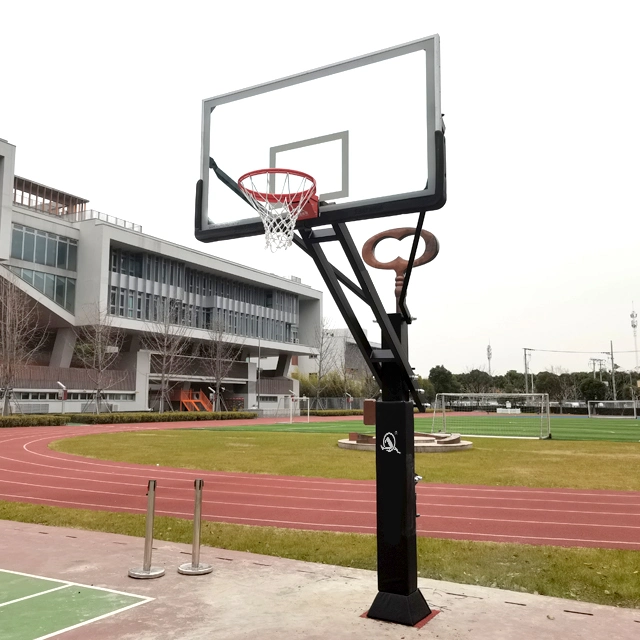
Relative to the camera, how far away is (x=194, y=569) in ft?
19.9

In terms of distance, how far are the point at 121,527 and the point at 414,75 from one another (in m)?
7.18

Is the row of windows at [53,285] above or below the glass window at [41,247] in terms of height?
below

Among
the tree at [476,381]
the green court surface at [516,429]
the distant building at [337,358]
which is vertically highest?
the distant building at [337,358]

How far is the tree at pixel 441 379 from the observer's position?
315ft

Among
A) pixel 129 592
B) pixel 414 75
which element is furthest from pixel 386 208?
pixel 129 592

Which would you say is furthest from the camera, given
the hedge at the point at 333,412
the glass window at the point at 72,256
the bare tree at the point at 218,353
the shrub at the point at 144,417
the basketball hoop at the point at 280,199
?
the hedge at the point at 333,412

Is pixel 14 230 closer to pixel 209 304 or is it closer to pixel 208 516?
pixel 209 304

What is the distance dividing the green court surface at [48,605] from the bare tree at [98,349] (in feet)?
126

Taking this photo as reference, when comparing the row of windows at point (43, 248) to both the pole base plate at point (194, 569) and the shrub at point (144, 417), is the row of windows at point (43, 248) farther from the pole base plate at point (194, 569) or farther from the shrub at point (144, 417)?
the pole base plate at point (194, 569)

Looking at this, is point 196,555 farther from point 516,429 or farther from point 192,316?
point 192,316

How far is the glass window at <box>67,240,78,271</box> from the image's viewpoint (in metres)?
48.4

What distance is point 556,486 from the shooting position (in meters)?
12.8

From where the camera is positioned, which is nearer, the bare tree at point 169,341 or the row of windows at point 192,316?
the bare tree at point 169,341

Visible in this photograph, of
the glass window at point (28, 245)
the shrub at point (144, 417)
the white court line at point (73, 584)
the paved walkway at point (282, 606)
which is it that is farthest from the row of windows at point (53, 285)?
the paved walkway at point (282, 606)
